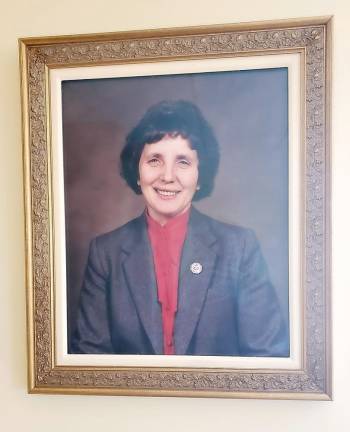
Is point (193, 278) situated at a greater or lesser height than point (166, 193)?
lesser

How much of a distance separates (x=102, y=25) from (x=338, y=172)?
0.71 meters

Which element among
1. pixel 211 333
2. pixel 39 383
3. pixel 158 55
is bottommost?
pixel 39 383

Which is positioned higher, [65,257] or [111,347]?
[65,257]

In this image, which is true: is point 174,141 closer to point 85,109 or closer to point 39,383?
point 85,109

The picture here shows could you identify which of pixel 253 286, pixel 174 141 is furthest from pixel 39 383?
pixel 174 141

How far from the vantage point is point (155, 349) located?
3.74 feet

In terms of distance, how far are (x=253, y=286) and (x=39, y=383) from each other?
0.61 metres

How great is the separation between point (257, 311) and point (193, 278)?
18cm

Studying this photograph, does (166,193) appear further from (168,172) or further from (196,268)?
(196,268)

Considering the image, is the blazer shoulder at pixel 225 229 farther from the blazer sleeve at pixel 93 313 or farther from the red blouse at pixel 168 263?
the blazer sleeve at pixel 93 313

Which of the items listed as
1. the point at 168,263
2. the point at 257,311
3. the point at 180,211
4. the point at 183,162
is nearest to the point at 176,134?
the point at 183,162

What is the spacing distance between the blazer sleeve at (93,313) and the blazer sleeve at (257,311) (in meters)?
0.34

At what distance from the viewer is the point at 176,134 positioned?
1135mm

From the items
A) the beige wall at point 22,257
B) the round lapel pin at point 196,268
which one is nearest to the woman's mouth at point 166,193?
the round lapel pin at point 196,268
